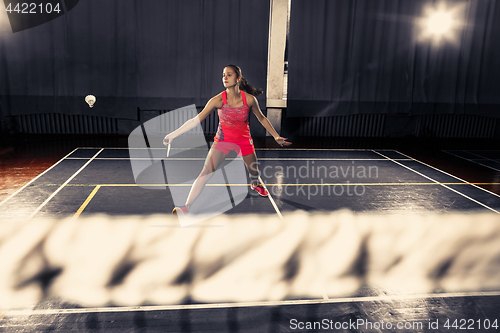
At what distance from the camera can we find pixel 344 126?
897cm

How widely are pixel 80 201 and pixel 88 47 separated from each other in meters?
4.89

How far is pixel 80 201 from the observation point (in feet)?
13.6

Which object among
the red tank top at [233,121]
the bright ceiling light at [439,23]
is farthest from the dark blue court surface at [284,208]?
the bright ceiling light at [439,23]

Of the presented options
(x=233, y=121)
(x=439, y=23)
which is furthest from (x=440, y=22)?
(x=233, y=121)

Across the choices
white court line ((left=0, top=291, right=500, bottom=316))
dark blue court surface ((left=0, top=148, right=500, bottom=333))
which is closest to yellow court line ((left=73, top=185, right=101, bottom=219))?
dark blue court surface ((left=0, top=148, right=500, bottom=333))

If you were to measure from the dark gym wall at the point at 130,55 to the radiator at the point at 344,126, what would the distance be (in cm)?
162

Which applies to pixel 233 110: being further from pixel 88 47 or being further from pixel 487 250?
pixel 88 47

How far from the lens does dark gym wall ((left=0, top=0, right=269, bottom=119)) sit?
25.2ft

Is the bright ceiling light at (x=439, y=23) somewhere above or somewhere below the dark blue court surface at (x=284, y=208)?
above

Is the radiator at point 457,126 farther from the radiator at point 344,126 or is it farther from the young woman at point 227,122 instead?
the young woman at point 227,122

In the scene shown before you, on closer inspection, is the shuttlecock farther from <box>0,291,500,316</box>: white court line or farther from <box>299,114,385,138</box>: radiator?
<box>0,291,500,316</box>: white court line

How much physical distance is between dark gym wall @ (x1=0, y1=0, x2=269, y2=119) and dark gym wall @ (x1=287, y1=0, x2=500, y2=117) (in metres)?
1.04

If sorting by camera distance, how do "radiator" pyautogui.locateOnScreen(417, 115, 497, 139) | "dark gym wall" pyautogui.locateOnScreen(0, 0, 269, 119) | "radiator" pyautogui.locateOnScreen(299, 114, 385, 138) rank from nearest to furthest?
"dark gym wall" pyautogui.locateOnScreen(0, 0, 269, 119)
"radiator" pyautogui.locateOnScreen(299, 114, 385, 138)
"radiator" pyautogui.locateOnScreen(417, 115, 497, 139)

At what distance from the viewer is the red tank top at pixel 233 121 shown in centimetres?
364
